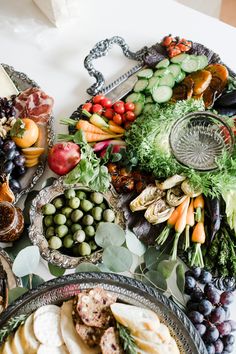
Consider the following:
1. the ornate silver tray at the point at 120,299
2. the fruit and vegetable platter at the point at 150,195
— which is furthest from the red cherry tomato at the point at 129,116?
the ornate silver tray at the point at 120,299

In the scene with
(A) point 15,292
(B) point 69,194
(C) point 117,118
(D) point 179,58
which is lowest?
(A) point 15,292

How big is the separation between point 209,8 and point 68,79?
101 centimetres

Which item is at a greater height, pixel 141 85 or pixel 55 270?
pixel 141 85

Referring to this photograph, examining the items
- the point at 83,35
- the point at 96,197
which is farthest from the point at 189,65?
the point at 96,197

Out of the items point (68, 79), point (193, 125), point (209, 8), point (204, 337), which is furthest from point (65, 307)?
point (209, 8)

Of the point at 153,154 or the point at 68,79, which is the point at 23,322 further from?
the point at 68,79

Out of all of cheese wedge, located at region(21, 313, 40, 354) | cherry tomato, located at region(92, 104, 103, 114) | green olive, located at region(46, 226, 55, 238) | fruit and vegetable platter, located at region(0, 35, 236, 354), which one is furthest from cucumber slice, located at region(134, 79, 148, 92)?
cheese wedge, located at region(21, 313, 40, 354)

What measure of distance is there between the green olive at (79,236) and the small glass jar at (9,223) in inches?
5.2

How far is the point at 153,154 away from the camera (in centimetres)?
125

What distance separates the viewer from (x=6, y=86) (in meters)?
1.40

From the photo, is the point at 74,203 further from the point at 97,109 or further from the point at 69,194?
the point at 97,109

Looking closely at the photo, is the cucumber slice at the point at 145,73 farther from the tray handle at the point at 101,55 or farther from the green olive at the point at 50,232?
the green olive at the point at 50,232

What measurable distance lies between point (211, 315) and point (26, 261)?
0.42 metres

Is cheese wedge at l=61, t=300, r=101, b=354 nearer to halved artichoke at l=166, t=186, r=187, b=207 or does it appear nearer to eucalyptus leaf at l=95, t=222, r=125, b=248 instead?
eucalyptus leaf at l=95, t=222, r=125, b=248
